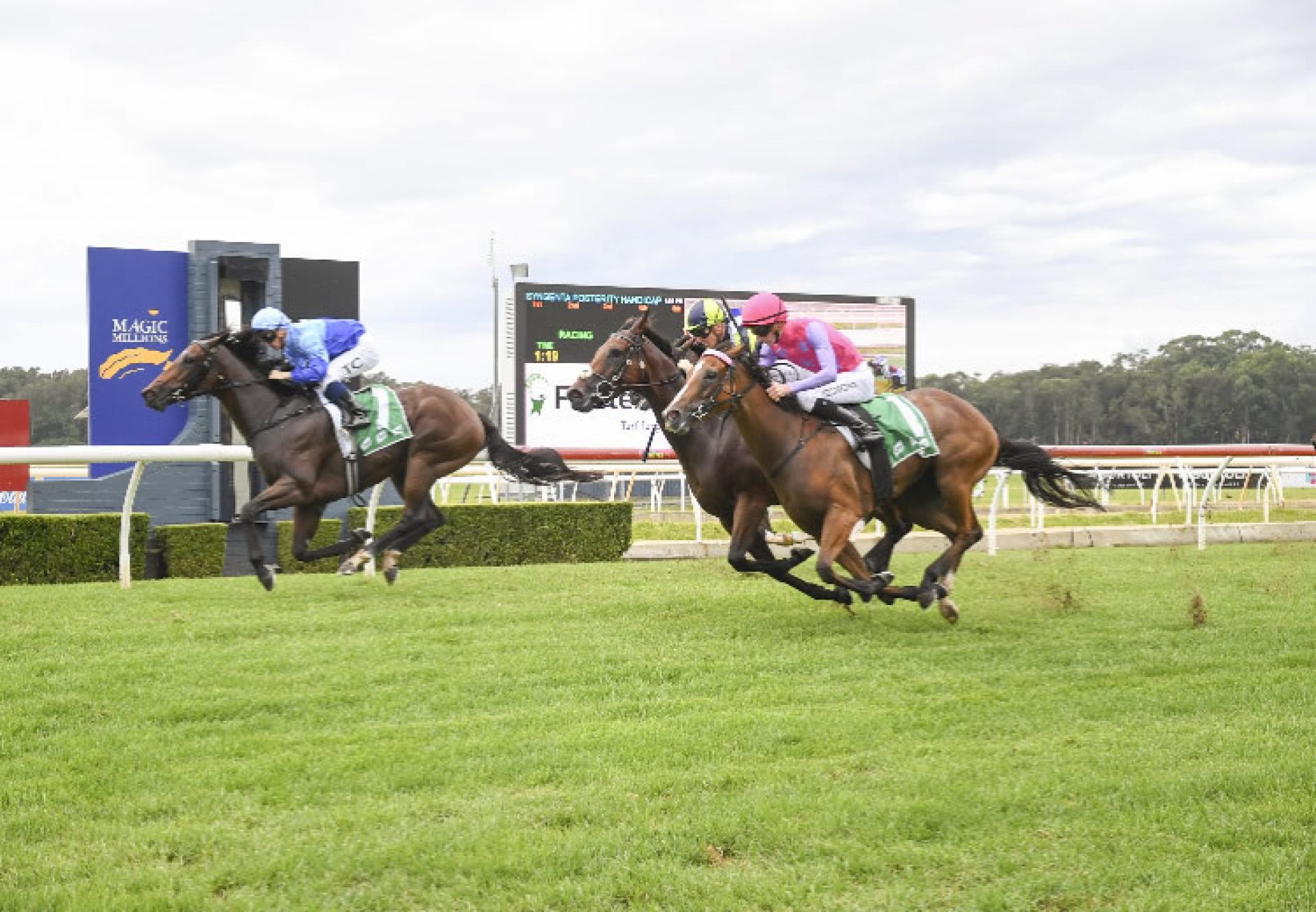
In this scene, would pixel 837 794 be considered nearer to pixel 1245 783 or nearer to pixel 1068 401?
pixel 1245 783

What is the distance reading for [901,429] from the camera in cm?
590

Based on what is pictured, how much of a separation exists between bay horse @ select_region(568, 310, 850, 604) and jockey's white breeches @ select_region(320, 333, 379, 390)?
1.24 metres

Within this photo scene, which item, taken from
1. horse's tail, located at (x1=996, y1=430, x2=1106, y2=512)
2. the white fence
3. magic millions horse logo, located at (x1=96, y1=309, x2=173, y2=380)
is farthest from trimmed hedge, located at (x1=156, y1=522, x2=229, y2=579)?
horse's tail, located at (x1=996, y1=430, x2=1106, y2=512)

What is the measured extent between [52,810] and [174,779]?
30 centimetres

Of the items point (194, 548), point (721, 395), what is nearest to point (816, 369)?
point (721, 395)

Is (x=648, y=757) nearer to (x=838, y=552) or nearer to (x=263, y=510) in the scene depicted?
(x=838, y=552)

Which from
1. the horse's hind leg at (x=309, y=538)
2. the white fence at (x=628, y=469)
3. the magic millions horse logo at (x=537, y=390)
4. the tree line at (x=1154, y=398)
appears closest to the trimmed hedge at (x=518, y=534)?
the white fence at (x=628, y=469)

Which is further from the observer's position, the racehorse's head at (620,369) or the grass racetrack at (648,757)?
the racehorse's head at (620,369)

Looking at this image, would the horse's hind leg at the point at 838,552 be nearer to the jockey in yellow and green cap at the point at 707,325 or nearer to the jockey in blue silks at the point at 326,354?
the jockey in yellow and green cap at the point at 707,325

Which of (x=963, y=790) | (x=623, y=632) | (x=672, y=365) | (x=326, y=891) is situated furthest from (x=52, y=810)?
(x=672, y=365)

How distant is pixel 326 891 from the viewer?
247 cm

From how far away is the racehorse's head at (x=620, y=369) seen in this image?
617cm

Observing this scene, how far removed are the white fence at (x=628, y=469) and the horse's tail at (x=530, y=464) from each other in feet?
1.04

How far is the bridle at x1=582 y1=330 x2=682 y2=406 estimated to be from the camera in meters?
6.21
